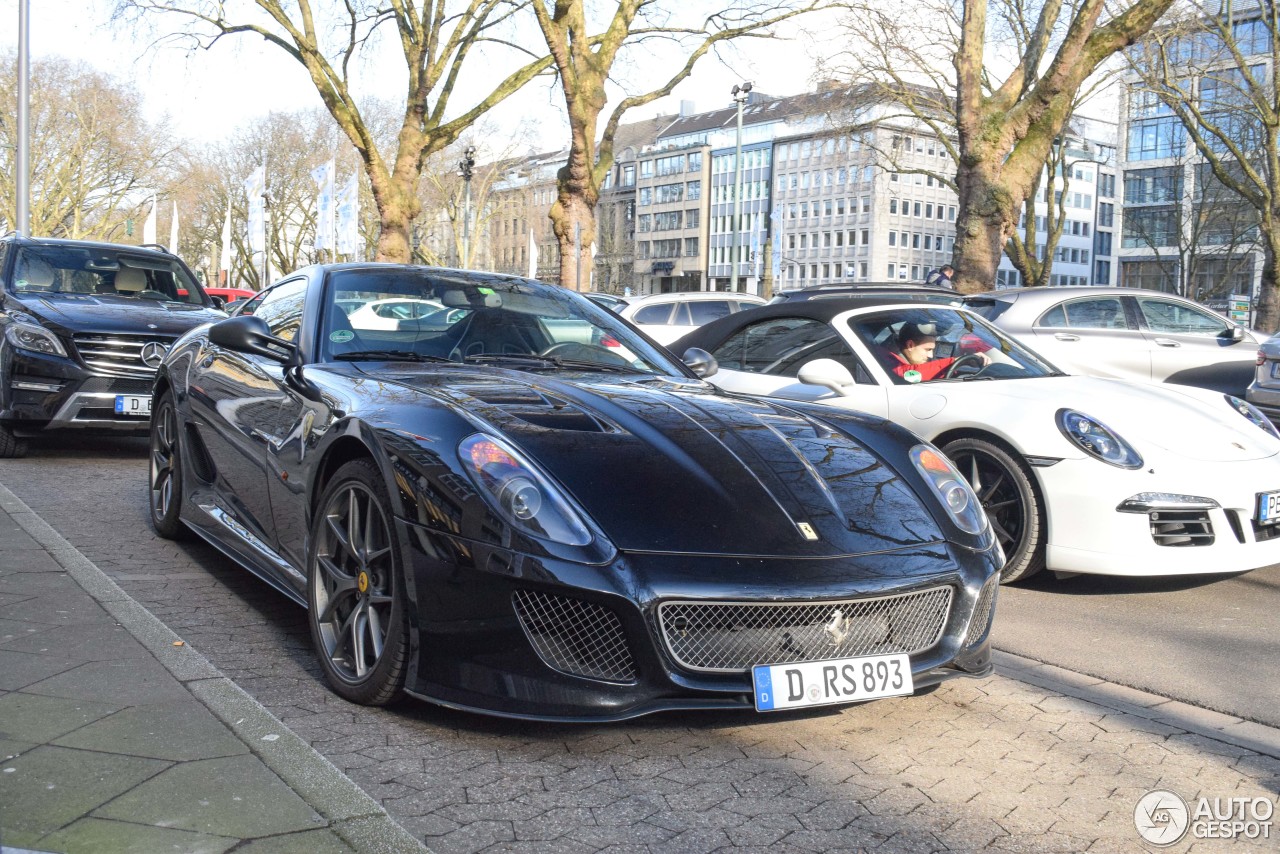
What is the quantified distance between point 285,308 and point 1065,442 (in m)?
3.38

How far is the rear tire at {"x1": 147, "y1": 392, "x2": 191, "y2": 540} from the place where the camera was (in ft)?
19.5

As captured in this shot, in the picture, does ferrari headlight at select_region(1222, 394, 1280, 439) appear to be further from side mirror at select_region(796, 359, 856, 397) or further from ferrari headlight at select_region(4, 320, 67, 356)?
ferrari headlight at select_region(4, 320, 67, 356)

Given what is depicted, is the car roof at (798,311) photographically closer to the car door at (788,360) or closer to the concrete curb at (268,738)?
the car door at (788,360)

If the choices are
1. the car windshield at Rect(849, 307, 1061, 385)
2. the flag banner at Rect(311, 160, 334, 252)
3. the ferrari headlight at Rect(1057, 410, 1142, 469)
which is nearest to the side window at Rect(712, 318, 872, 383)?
the car windshield at Rect(849, 307, 1061, 385)

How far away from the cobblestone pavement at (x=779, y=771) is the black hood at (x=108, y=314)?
555 cm

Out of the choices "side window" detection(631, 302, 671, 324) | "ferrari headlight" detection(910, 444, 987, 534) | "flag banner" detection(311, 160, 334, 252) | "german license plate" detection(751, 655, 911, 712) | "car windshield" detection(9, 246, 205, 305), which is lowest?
"german license plate" detection(751, 655, 911, 712)

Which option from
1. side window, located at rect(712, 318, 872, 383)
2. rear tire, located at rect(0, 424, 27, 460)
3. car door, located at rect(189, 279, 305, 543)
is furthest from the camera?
rear tire, located at rect(0, 424, 27, 460)

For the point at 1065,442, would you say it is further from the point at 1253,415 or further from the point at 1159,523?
the point at 1253,415

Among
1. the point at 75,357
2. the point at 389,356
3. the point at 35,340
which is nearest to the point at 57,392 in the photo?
the point at 75,357

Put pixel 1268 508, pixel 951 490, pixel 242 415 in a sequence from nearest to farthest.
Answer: pixel 951 490 < pixel 242 415 < pixel 1268 508

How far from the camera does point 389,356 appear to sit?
455cm

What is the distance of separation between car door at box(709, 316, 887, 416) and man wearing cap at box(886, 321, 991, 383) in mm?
170

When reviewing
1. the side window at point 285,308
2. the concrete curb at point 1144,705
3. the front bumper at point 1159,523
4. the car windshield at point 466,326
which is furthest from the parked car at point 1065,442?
the side window at point 285,308

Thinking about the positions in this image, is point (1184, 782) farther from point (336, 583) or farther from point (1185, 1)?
point (1185, 1)
